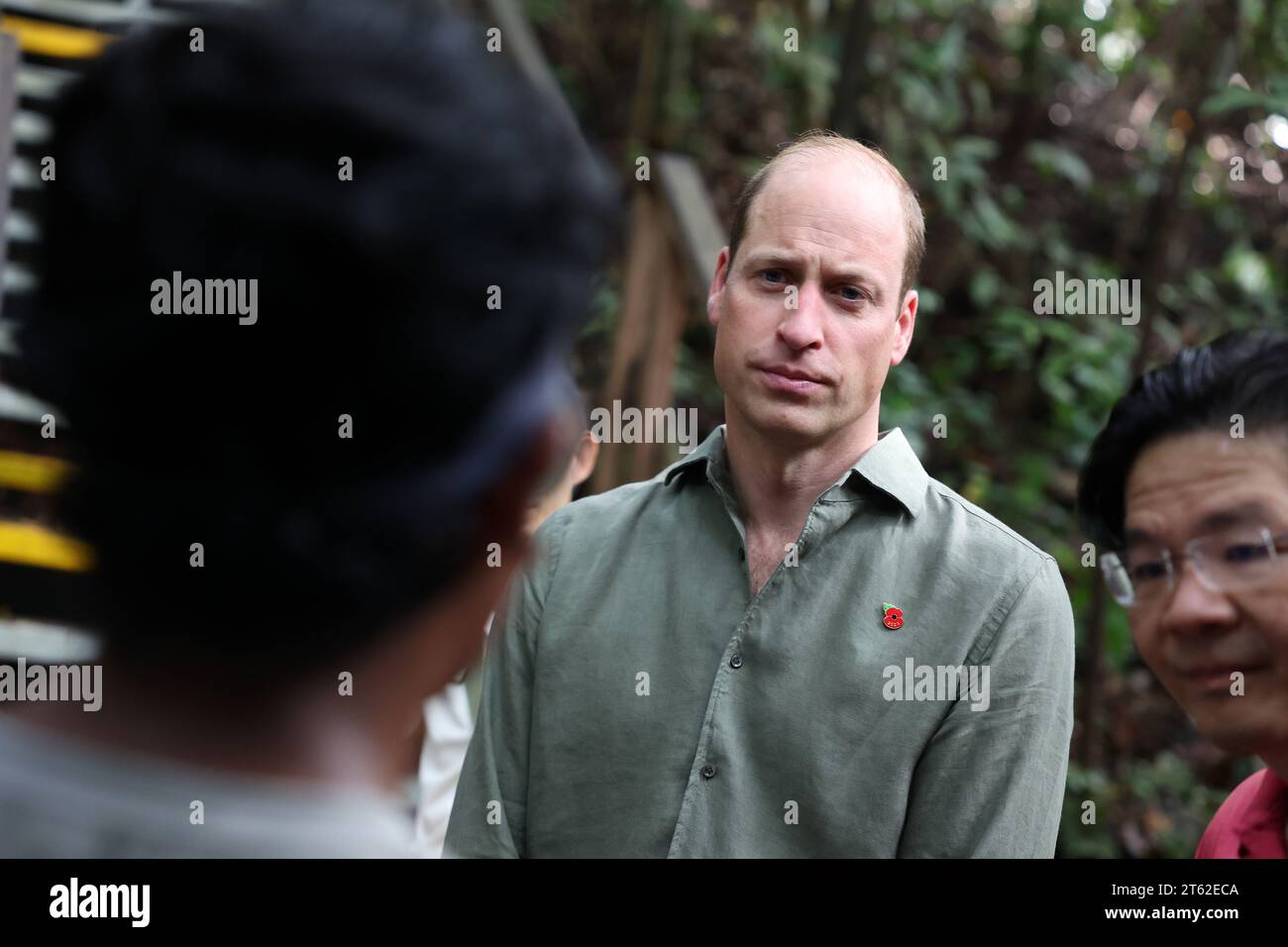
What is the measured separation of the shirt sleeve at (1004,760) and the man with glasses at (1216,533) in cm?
16

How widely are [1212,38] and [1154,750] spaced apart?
2375 mm

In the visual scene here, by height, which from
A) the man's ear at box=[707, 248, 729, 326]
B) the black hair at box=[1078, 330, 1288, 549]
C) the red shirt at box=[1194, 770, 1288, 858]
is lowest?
the red shirt at box=[1194, 770, 1288, 858]

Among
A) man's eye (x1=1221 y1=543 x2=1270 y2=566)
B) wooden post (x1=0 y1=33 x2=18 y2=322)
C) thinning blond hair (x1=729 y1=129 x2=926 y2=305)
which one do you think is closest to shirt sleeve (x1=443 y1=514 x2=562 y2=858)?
thinning blond hair (x1=729 y1=129 x2=926 y2=305)

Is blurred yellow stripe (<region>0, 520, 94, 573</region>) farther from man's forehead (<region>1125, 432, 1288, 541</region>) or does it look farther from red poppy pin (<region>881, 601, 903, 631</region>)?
man's forehead (<region>1125, 432, 1288, 541</region>)

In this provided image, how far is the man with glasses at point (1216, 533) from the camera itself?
148cm

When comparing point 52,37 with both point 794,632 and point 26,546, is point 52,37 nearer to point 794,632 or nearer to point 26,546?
point 26,546

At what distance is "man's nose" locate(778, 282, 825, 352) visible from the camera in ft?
6.03

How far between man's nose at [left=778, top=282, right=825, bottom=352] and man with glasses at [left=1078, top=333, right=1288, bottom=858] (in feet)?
1.50

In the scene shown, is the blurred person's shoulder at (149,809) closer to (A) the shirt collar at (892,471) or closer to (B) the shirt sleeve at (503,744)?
(B) the shirt sleeve at (503,744)

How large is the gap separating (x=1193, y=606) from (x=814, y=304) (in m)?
0.70

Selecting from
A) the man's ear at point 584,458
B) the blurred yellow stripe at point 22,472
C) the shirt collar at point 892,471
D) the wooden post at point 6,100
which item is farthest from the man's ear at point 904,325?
the blurred yellow stripe at point 22,472

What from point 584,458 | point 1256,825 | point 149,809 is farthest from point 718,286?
point 149,809

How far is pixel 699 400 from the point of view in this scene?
4.27 m
